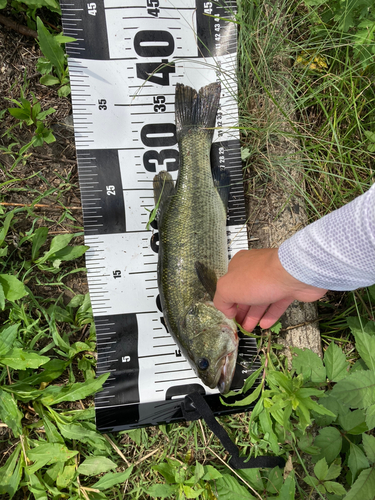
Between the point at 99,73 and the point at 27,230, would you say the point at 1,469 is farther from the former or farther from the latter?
the point at 99,73

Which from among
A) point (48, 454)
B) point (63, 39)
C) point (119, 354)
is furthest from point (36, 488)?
point (63, 39)

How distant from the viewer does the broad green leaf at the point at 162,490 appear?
8.27 feet

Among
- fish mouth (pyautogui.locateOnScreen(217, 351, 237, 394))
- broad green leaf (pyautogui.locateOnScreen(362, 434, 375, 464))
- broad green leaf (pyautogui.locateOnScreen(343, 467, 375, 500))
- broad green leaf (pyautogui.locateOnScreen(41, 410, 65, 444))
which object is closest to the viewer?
broad green leaf (pyautogui.locateOnScreen(343, 467, 375, 500))

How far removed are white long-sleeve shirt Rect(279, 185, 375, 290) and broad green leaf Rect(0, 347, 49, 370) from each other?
1880 mm

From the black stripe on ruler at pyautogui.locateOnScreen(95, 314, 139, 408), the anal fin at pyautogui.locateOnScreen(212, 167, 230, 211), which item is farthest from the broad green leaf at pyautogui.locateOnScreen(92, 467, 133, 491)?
the anal fin at pyautogui.locateOnScreen(212, 167, 230, 211)

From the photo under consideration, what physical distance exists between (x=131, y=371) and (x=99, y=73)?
2.45m

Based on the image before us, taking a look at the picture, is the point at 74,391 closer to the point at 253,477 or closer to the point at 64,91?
the point at 253,477

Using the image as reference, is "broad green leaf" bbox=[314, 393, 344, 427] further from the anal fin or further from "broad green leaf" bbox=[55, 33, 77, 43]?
"broad green leaf" bbox=[55, 33, 77, 43]

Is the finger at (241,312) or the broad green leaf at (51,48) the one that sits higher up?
the broad green leaf at (51,48)

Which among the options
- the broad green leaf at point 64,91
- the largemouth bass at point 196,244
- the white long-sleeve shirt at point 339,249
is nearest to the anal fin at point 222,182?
the largemouth bass at point 196,244

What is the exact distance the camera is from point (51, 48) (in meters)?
2.67

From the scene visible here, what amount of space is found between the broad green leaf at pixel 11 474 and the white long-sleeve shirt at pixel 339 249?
256 centimetres

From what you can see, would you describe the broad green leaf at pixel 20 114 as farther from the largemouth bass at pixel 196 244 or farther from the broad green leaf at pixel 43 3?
the largemouth bass at pixel 196 244

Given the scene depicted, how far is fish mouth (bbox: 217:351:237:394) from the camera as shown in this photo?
8.31ft
